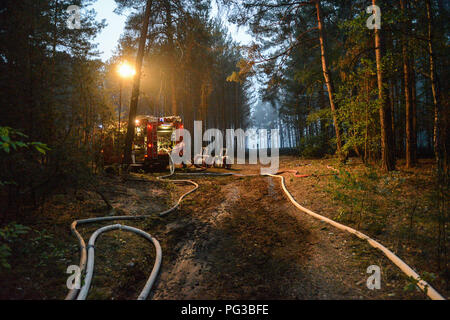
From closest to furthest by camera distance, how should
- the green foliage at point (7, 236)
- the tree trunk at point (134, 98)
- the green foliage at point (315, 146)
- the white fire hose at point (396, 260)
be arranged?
the green foliage at point (7, 236), the white fire hose at point (396, 260), the tree trunk at point (134, 98), the green foliage at point (315, 146)

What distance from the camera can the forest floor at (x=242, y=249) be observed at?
2.77m

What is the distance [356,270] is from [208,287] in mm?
2086

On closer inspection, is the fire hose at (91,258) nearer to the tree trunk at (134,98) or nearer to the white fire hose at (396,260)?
the white fire hose at (396,260)

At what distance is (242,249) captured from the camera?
12.9 feet

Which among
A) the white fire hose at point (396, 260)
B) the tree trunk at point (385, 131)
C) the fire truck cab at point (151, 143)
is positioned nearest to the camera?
the white fire hose at point (396, 260)

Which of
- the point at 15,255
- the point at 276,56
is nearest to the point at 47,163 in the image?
the point at 15,255

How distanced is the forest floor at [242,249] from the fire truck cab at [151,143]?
6449mm

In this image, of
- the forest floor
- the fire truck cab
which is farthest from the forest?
the fire truck cab

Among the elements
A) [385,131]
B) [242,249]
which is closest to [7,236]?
[242,249]

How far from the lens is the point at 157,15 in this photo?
35.8 ft

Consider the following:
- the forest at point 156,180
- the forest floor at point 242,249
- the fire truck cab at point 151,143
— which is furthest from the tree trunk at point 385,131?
the fire truck cab at point 151,143

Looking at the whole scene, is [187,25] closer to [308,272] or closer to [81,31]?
[81,31]

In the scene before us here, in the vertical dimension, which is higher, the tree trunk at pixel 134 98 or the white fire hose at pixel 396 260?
the tree trunk at pixel 134 98

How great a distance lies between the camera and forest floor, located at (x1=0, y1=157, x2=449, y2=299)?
2.77m
